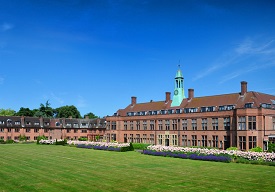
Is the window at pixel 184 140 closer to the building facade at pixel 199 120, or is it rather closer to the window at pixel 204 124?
the building facade at pixel 199 120

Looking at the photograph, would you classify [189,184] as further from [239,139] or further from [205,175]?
[239,139]

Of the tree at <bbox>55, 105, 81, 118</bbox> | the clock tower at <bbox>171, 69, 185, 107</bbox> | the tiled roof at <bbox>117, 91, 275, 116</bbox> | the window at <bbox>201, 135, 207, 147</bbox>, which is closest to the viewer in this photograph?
the tiled roof at <bbox>117, 91, 275, 116</bbox>

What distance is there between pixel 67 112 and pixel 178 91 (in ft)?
234

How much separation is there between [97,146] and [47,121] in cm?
4653

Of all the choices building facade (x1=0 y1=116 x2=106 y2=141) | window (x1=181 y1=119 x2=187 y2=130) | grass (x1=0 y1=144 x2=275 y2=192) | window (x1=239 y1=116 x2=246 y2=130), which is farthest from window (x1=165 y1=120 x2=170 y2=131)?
grass (x1=0 y1=144 x2=275 y2=192)

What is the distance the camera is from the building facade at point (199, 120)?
49.6 m

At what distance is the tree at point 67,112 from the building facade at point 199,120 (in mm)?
51270

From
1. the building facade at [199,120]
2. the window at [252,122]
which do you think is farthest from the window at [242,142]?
the window at [252,122]

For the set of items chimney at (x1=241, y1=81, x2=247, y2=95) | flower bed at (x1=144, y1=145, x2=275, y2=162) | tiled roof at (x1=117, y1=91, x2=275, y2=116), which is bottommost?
flower bed at (x1=144, y1=145, x2=275, y2=162)

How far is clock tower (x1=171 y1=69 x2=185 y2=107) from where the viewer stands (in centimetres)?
6889

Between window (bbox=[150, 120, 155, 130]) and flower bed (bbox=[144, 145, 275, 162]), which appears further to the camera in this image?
window (bbox=[150, 120, 155, 130])

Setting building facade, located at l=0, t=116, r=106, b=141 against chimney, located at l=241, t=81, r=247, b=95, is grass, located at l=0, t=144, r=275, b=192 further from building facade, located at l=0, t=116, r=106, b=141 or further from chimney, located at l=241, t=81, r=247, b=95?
building facade, located at l=0, t=116, r=106, b=141

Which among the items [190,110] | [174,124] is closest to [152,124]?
[174,124]

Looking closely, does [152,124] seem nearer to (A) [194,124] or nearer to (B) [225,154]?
(A) [194,124]
